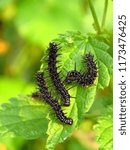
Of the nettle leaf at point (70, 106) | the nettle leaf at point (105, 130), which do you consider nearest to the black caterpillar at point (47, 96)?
the nettle leaf at point (70, 106)

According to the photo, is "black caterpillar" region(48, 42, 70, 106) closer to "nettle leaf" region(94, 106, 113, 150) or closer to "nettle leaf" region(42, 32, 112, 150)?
"nettle leaf" region(42, 32, 112, 150)

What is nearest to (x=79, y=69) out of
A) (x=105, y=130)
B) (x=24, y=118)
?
(x=105, y=130)

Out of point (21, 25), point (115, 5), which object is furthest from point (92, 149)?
point (115, 5)

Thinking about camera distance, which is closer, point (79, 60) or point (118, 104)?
point (118, 104)

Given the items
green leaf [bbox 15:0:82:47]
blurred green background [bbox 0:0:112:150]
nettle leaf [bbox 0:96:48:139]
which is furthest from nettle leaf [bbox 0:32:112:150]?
green leaf [bbox 15:0:82:47]

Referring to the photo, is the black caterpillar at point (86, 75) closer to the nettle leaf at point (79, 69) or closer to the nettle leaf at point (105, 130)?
the nettle leaf at point (79, 69)

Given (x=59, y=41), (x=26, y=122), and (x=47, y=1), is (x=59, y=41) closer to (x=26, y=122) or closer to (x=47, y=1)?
(x=26, y=122)
